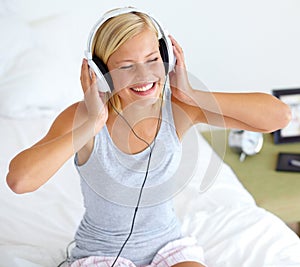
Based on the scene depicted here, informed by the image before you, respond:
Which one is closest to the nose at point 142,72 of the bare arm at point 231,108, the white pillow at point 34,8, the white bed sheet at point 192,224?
the bare arm at point 231,108

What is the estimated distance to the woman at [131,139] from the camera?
1.11 m

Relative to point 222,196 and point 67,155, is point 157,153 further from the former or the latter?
point 222,196

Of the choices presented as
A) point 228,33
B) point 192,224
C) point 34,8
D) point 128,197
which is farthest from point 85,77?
point 228,33

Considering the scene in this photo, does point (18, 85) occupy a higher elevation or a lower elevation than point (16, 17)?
lower

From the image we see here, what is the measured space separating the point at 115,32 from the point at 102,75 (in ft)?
0.30

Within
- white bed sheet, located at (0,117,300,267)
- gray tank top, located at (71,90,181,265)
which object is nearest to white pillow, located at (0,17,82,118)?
white bed sheet, located at (0,117,300,267)

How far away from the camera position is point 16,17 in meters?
2.19

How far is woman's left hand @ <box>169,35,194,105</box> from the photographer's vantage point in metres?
1.16

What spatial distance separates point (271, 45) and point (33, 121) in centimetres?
109

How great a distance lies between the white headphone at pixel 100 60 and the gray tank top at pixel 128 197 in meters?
0.13

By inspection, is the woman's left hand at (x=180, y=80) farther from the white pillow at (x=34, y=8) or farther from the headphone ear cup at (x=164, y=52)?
the white pillow at (x=34, y=8)

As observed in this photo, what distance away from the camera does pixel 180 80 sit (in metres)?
1.19

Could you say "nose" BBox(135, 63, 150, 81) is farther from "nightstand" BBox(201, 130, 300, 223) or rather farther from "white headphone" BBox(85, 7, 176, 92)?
"nightstand" BBox(201, 130, 300, 223)

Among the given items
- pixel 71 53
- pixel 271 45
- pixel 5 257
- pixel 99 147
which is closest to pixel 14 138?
pixel 71 53
